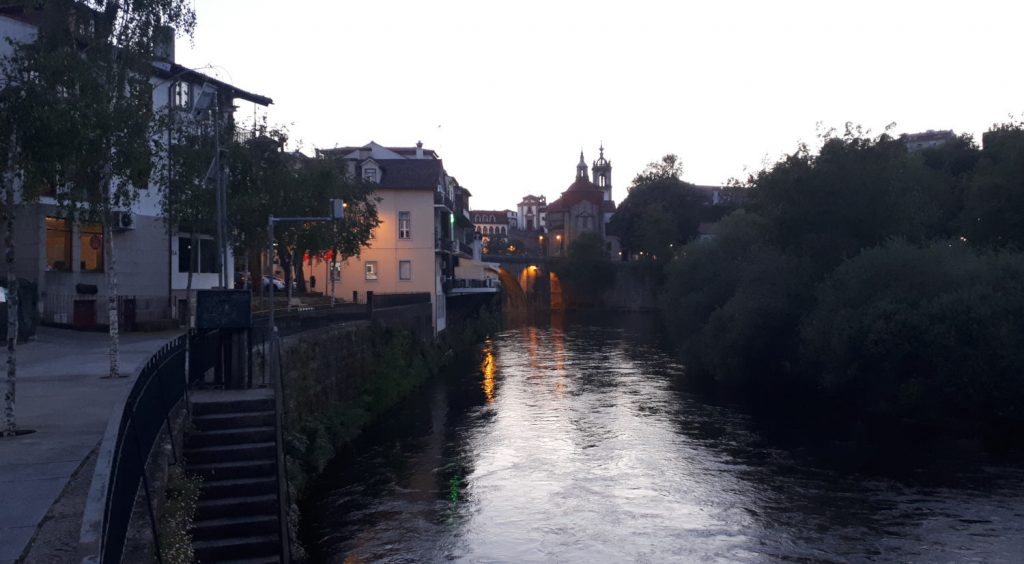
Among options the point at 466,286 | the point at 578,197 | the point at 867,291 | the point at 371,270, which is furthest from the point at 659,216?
the point at 867,291

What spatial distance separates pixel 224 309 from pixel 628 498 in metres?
9.94

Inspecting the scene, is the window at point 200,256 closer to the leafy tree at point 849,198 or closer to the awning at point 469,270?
the leafy tree at point 849,198

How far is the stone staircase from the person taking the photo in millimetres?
11156

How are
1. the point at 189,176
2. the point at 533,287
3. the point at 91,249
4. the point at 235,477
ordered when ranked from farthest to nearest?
the point at 533,287 → the point at 91,249 → the point at 189,176 → the point at 235,477

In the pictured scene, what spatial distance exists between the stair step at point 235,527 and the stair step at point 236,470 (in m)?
0.61

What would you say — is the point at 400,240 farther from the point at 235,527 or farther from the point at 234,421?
the point at 235,527

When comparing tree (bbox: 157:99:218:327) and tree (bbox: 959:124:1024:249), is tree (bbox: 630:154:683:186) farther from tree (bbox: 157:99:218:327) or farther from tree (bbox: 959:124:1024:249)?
tree (bbox: 157:99:218:327)

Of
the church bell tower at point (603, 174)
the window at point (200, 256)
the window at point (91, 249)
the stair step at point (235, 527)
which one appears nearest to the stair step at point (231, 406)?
the stair step at point (235, 527)

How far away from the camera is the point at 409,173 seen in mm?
52250

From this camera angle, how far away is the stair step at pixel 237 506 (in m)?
11.2

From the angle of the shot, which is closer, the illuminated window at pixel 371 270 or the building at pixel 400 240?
the building at pixel 400 240

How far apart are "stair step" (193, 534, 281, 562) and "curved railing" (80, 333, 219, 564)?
→ 5.17 feet

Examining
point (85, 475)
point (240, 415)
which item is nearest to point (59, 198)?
point (240, 415)

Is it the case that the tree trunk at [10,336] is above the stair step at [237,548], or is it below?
above
